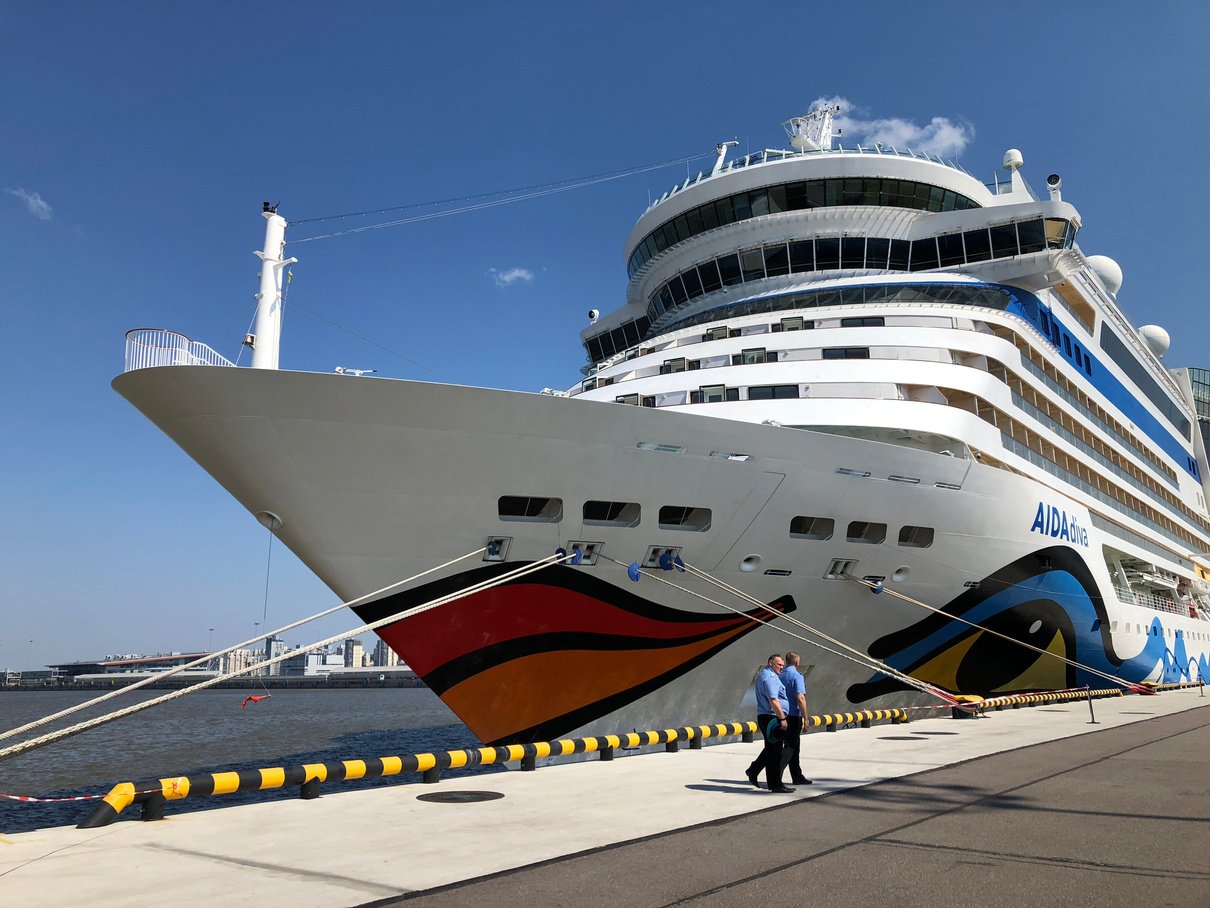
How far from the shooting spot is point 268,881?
511 cm

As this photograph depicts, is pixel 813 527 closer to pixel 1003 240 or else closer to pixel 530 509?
pixel 530 509

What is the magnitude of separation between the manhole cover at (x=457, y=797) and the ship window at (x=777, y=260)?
1374 cm

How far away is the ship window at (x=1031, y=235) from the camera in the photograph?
Answer: 19141mm

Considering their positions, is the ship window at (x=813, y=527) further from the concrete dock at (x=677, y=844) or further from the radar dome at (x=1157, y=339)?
the radar dome at (x=1157, y=339)

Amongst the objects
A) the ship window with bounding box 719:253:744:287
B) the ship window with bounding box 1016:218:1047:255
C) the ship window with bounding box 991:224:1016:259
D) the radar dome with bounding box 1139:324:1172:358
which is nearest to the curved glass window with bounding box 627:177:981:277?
the ship window with bounding box 719:253:744:287

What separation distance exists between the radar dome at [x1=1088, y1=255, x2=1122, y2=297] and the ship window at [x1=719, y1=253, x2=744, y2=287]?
80.9 ft

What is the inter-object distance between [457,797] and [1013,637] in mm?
13171

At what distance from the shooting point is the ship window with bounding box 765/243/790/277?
1894 centimetres

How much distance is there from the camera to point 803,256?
62.0ft

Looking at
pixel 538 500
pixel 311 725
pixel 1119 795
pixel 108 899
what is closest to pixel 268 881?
pixel 108 899

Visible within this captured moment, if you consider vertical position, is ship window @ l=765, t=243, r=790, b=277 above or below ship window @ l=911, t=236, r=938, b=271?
below

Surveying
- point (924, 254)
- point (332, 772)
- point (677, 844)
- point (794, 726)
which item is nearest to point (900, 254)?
point (924, 254)

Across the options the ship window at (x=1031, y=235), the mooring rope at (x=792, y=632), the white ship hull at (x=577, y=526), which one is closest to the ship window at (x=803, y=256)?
the ship window at (x=1031, y=235)

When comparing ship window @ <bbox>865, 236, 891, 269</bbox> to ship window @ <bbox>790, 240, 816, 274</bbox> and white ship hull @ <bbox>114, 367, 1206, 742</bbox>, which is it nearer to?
ship window @ <bbox>790, 240, 816, 274</bbox>
